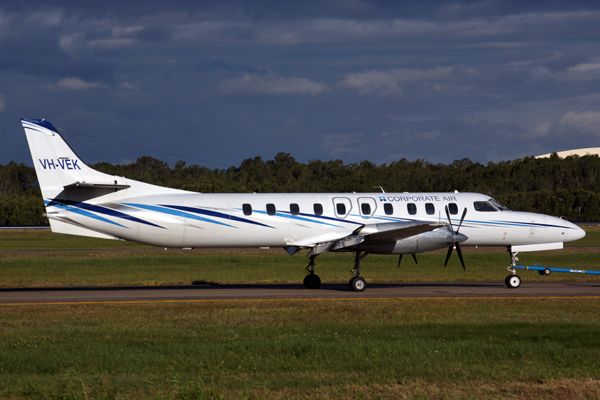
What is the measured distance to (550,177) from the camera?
10244cm

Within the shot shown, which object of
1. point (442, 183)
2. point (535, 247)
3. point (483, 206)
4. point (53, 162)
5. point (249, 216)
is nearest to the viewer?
point (53, 162)

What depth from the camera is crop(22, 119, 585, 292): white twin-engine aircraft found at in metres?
22.9

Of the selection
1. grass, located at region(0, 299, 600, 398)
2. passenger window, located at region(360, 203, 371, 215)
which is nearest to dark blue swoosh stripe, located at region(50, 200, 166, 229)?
grass, located at region(0, 299, 600, 398)

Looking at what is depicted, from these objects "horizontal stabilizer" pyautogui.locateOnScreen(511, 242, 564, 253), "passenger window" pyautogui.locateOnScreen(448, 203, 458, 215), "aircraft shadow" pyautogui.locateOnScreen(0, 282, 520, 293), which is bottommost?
"aircraft shadow" pyautogui.locateOnScreen(0, 282, 520, 293)

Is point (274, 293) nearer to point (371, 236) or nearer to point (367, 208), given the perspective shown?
point (371, 236)

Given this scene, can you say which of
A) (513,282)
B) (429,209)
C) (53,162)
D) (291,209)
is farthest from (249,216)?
(513,282)

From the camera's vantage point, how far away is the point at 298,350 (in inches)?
498

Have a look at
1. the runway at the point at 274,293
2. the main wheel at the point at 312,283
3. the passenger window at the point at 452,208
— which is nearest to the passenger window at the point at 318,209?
the main wheel at the point at 312,283

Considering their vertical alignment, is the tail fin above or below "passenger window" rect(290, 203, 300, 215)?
above

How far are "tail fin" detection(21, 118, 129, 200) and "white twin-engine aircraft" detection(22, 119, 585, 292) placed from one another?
0.03 metres

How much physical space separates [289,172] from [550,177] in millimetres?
46219

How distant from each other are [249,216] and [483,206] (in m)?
10.00

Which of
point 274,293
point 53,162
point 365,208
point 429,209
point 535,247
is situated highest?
point 53,162

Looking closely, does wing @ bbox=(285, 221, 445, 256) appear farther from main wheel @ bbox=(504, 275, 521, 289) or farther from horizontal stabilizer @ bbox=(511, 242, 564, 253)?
horizontal stabilizer @ bbox=(511, 242, 564, 253)
